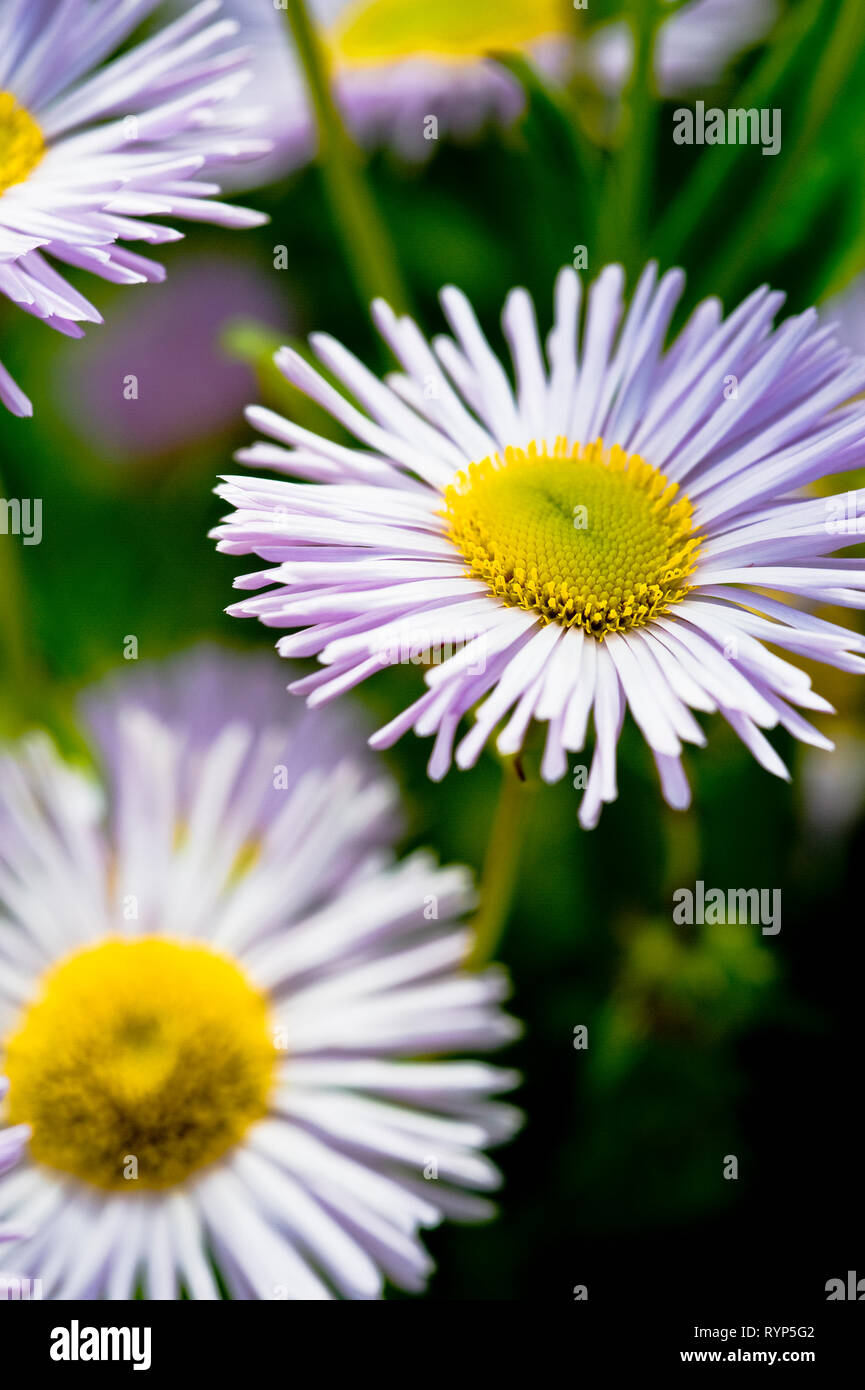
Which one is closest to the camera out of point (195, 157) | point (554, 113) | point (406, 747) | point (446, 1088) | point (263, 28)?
point (195, 157)

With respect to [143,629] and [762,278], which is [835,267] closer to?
[762,278]

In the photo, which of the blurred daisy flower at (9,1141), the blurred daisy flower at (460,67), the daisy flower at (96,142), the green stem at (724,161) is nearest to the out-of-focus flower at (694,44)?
the blurred daisy flower at (460,67)

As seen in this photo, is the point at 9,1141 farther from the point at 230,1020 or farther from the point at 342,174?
the point at 342,174

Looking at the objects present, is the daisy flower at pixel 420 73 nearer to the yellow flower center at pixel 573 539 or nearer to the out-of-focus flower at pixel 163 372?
the out-of-focus flower at pixel 163 372

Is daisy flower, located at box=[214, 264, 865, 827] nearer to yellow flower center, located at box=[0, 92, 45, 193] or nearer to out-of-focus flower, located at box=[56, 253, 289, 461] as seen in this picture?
yellow flower center, located at box=[0, 92, 45, 193]

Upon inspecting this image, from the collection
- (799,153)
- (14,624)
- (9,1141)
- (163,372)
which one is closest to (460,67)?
(163,372)
